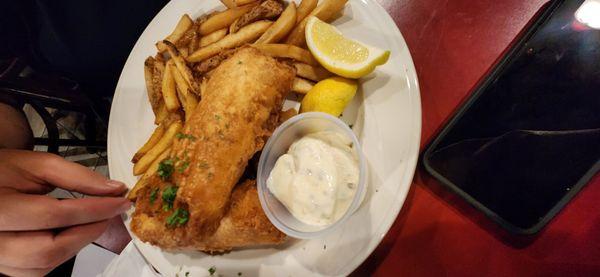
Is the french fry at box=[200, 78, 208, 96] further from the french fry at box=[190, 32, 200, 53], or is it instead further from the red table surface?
the red table surface

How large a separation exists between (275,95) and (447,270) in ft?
3.38

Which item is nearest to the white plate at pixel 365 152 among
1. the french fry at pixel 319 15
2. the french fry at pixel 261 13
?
Result: the french fry at pixel 319 15

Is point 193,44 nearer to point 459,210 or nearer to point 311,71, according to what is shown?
point 311,71

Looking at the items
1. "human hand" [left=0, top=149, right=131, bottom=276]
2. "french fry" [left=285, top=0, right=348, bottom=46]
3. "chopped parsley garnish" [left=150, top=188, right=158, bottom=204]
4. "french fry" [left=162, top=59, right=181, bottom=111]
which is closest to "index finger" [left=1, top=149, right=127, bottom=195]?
"human hand" [left=0, top=149, right=131, bottom=276]

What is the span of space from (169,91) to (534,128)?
5.16 ft

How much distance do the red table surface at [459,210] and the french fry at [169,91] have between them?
1.15 metres

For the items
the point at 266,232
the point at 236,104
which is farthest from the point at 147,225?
the point at 236,104

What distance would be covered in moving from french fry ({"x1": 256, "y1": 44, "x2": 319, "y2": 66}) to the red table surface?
21.2 inches

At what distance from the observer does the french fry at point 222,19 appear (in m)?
1.86

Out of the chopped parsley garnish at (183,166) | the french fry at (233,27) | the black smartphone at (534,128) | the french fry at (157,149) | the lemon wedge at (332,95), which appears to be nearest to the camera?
the black smartphone at (534,128)

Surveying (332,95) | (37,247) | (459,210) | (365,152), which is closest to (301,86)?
(332,95)

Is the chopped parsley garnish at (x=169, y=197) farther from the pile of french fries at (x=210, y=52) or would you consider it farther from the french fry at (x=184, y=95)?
the french fry at (x=184, y=95)

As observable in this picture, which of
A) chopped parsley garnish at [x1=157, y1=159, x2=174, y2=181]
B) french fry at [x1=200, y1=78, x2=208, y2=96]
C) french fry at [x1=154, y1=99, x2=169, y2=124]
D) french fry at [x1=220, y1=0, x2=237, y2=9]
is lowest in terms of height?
chopped parsley garnish at [x1=157, y1=159, x2=174, y2=181]

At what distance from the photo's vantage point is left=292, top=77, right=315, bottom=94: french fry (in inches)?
70.0
